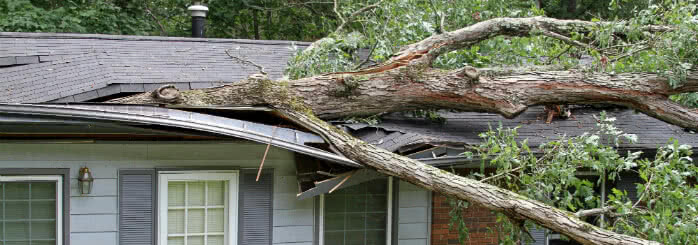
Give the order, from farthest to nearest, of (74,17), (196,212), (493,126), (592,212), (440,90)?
(74,17), (493,126), (440,90), (196,212), (592,212)

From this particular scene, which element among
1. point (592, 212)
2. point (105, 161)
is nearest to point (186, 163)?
point (105, 161)

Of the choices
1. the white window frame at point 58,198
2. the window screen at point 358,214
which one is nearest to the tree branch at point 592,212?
the window screen at point 358,214

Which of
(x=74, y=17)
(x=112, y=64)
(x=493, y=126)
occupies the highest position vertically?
(x=74, y=17)

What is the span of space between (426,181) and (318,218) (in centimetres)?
145

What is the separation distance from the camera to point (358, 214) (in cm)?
716

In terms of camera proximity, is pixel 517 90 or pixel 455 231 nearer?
pixel 517 90

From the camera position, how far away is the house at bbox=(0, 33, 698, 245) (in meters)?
5.77

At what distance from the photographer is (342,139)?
5.95m

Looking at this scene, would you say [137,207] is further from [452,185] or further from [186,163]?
[452,185]

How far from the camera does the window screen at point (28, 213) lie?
596 cm

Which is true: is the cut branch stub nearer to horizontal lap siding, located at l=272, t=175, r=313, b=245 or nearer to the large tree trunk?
the large tree trunk

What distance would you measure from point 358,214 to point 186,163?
177 centimetres

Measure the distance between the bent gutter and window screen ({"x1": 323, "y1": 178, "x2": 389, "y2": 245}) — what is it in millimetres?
1210

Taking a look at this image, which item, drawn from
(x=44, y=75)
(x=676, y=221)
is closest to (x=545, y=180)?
(x=676, y=221)
